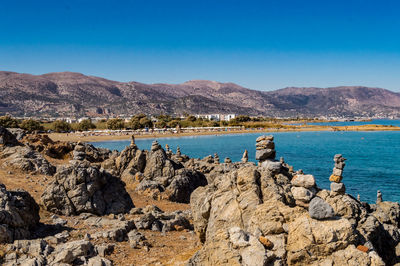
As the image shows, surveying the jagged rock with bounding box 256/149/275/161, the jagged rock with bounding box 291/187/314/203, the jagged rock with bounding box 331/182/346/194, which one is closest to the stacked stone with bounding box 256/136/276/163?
the jagged rock with bounding box 256/149/275/161

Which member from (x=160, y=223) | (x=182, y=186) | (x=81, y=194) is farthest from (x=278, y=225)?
(x=182, y=186)

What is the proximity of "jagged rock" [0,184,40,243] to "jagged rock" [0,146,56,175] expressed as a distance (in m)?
→ 11.2

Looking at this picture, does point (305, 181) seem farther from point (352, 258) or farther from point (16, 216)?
point (16, 216)

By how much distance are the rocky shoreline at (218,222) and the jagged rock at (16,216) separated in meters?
0.04

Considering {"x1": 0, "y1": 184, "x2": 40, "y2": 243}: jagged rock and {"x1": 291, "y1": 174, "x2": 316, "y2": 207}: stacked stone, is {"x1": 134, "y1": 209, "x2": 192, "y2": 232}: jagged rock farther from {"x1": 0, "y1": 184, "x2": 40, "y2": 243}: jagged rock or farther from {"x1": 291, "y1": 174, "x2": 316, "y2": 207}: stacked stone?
{"x1": 291, "y1": 174, "x2": 316, "y2": 207}: stacked stone

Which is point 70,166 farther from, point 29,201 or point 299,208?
point 299,208

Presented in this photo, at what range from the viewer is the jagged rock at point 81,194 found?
17.3 m

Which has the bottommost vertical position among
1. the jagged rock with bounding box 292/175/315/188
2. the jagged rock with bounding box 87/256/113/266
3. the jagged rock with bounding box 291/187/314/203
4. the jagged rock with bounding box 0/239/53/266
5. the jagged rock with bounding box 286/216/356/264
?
the jagged rock with bounding box 87/256/113/266

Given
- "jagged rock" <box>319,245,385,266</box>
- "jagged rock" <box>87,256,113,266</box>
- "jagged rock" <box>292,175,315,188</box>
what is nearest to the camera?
"jagged rock" <box>319,245,385,266</box>

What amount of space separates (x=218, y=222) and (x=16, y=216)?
8379 millimetres

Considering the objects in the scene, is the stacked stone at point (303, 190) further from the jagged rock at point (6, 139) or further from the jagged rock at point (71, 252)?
the jagged rock at point (6, 139)

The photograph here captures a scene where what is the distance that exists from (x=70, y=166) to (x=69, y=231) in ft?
15.1

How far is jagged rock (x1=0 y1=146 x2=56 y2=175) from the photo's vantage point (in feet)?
A: 82.1

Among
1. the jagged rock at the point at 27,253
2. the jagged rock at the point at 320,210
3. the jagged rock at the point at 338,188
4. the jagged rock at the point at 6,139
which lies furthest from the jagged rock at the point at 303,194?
the jagged rock at the point at 6,139
